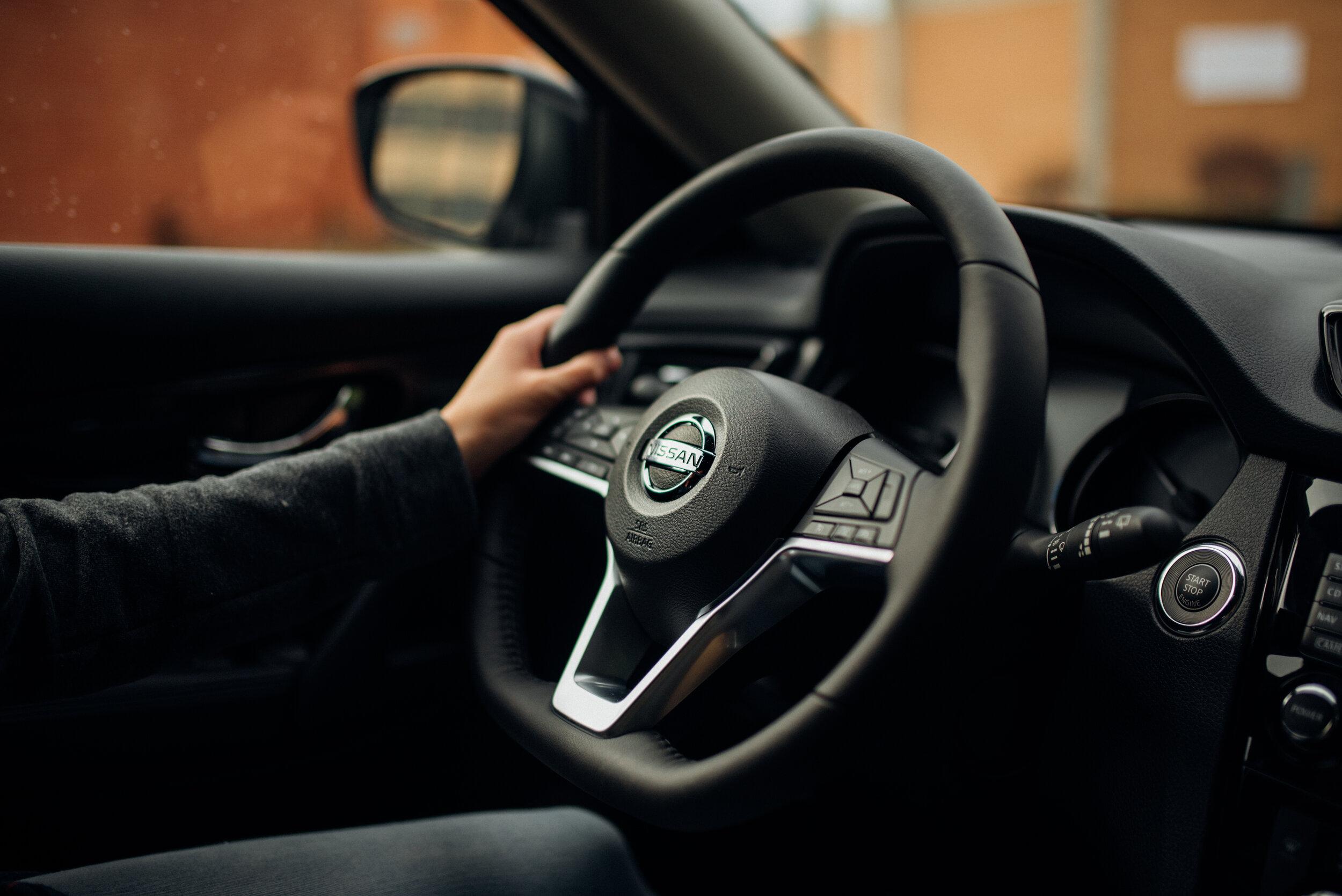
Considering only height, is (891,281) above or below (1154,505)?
above

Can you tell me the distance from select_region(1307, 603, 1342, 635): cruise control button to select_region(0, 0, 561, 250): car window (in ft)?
4.28

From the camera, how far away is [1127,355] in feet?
3.44

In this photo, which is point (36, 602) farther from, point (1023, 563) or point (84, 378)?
point (1023, 563)

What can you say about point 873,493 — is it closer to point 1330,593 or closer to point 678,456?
point 678,456

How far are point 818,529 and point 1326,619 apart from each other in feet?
1.32

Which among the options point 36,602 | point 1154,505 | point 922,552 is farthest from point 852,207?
point 36,602

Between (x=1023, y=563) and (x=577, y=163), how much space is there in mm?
1444

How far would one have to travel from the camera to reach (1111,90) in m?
12.4

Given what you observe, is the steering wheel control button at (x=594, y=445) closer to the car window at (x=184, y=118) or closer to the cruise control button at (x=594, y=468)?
the cruise control button at (x=594, y=468)

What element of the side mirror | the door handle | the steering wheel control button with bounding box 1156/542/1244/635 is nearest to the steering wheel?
the steering wheel control button with bounding box 1156/542/1244/635

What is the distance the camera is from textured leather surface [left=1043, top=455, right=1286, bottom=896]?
31.4 inches

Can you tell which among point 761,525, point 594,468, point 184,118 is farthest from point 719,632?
point 184,118

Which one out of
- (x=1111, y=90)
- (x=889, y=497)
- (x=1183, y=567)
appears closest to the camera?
(x=889, y=497)

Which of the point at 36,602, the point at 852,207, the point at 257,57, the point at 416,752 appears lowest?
the point at 416,752
